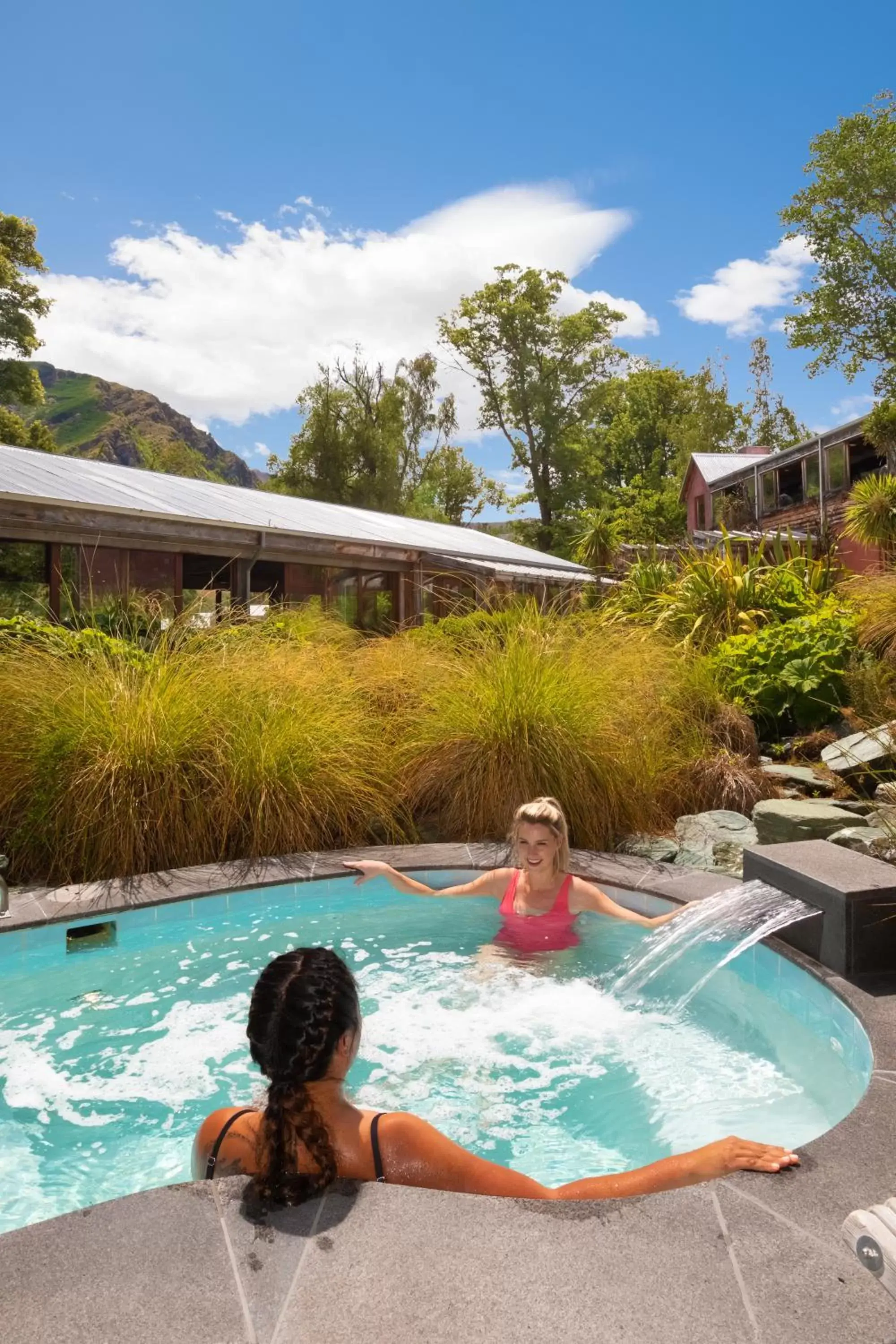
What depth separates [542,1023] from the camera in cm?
334

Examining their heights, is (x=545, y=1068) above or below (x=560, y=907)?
below

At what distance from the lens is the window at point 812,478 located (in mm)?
20875

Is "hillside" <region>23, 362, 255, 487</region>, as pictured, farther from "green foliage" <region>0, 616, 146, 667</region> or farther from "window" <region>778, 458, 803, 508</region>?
"green foliage" <region>0, 616, 146, 667</region>

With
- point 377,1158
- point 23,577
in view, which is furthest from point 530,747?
point 23,577

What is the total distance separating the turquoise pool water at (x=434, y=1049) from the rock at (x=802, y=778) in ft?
8.74

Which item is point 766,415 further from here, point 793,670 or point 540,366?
point 793,670

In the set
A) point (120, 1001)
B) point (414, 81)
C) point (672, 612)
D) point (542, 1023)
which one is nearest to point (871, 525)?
point (672, 612)

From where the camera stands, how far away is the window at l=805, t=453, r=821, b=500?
20875mm

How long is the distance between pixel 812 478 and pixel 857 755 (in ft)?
56.9

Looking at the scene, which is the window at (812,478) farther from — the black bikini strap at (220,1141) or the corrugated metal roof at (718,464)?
the black bikini strap at (220,1141)

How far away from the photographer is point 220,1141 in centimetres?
182

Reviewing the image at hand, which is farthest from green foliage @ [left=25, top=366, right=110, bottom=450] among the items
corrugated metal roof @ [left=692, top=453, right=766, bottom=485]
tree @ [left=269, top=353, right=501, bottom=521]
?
corrugated metal roof @ [left=692, top=453, right=766, bottom=485]

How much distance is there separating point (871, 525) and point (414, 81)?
8378 mm

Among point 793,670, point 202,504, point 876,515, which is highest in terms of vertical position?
point 202,504
